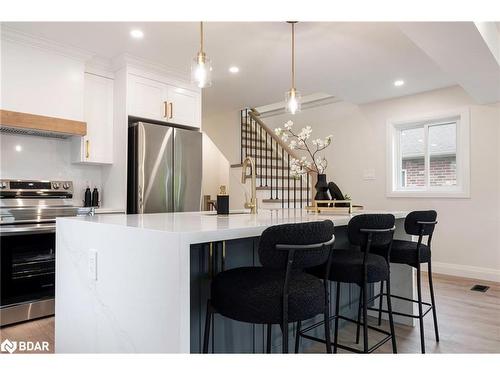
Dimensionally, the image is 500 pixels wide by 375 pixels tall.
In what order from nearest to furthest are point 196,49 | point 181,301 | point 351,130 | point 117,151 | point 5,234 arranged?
1. point 181,301
2. point 5,234
3. point 196,49
4. point 117,151
5. point 351,130

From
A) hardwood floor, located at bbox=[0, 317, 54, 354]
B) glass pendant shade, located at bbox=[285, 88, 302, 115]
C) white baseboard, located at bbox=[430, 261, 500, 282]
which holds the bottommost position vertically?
hardwood floor, located at bbox=[0, 317, 54, 354]

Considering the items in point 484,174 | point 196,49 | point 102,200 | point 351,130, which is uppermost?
point 196,49

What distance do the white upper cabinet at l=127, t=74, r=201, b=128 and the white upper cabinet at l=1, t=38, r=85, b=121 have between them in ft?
1.67

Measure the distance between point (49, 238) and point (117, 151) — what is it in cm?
114

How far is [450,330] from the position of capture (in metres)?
2.56

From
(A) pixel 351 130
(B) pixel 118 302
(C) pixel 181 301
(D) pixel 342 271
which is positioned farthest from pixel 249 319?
(A) pixel 351 130

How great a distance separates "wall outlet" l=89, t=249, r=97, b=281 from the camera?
59.2 inches

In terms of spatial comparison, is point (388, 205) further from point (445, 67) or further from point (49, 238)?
point (49, 238)

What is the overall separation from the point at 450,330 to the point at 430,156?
284 centimetres

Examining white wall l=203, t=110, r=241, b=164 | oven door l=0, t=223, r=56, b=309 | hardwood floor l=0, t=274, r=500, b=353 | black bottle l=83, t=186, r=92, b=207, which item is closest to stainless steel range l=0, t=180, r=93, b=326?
oven door l=0, t=223, r=56, b=309

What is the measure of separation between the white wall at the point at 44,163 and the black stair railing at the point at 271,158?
2494mm

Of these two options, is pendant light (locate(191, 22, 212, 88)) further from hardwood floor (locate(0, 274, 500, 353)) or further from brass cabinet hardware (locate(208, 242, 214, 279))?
hardwood floor (locate(0, 274, 500, 353))

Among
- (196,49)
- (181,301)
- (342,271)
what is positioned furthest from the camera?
(196,49)

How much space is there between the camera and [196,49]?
3.30 m
